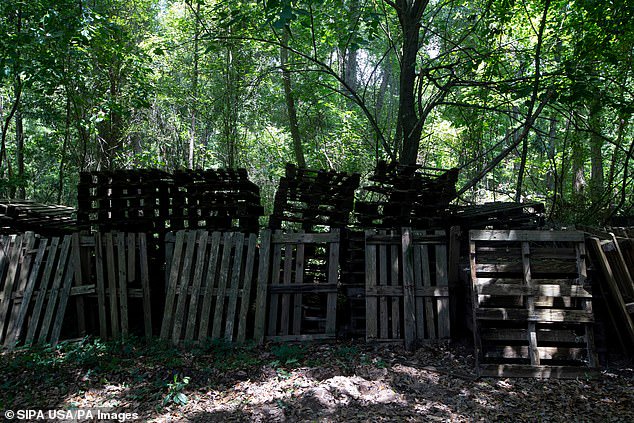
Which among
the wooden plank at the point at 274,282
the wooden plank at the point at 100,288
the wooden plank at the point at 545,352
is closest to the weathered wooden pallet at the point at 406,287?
the wooden plank at the point at 545,352

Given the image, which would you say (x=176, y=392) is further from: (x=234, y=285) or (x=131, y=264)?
(x=131, y=264)

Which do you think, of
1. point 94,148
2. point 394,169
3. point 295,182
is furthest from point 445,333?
point 94,148

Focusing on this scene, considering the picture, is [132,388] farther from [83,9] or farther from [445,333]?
[83,9]

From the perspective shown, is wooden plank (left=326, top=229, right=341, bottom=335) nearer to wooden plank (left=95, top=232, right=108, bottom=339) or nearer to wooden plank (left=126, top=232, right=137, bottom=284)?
wooden plank (left=126, top=232, right=137, bottom=284)

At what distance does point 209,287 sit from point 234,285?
1.29ft

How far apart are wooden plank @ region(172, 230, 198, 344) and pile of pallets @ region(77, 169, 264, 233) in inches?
26.6

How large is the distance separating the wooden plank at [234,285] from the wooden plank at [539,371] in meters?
3.47

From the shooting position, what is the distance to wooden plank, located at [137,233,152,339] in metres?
6.68

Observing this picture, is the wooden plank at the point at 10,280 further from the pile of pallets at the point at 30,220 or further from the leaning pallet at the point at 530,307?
the leaning pallet at the point at 530,307

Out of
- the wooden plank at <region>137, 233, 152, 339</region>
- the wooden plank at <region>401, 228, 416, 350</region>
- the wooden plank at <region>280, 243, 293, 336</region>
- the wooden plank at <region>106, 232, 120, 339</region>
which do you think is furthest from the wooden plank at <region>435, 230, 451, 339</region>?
the wooden plank at <region>106, 232, 120, 339</region>

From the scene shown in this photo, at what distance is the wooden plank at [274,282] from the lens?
643 cm

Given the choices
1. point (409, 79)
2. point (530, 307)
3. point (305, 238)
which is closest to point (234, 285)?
point (305, 238)

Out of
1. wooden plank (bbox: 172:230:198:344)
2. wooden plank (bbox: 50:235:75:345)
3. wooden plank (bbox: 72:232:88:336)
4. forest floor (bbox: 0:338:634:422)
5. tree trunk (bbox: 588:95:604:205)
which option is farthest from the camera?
tree trunk (bbox: 588:95:604:205)

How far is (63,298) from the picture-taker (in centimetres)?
673
